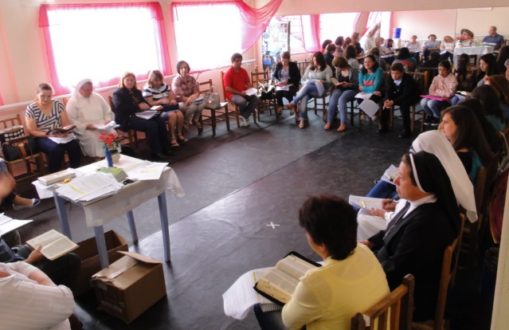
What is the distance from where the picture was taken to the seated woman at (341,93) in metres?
6.09

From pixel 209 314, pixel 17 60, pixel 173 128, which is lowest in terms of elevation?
pixel 209 314

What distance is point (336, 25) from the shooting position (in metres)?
10.1

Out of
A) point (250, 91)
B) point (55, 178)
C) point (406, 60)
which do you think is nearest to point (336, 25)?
point (406, 60)

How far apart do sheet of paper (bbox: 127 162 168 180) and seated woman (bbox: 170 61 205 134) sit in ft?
10.2

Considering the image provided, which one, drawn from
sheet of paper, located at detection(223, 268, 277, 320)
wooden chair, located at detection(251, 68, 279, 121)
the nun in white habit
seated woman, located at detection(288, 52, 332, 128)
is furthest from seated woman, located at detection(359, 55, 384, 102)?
sheet of paper, located at detection(223, 268, 277, 320)

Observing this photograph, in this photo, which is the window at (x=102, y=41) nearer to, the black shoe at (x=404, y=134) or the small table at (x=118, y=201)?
the small table at (x=118, y=201)

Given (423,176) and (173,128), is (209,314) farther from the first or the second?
(173,128)

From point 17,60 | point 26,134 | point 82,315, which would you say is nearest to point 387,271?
point 82,315

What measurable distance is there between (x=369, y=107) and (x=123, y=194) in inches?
159

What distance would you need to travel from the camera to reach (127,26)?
5.83m

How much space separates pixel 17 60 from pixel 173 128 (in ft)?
6.29

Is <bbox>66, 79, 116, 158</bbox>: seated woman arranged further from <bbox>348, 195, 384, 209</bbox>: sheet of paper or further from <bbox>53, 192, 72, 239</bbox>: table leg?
<bbox>348, 195, 384, 209</bbox>: sheet of paper

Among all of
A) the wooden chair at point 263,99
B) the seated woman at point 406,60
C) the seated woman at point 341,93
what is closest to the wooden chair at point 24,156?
the wooden chair at point 263,99

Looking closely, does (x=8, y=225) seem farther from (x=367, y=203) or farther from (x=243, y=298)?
(x=367, y=203)
